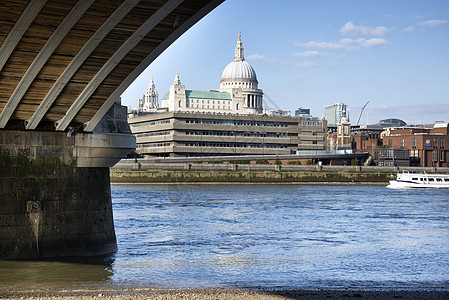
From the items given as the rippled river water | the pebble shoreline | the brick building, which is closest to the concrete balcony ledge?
the rippled river water

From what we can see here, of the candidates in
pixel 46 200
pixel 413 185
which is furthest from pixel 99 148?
pixel 413 185

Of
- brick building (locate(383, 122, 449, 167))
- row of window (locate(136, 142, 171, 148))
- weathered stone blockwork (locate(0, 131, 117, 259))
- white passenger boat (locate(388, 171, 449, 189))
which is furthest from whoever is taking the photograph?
row of window (locate(136, 142, 171, 148))

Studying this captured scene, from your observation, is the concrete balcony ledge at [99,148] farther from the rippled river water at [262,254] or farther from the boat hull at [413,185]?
the boat hull at [413,185]

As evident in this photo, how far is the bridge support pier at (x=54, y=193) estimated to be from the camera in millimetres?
18500

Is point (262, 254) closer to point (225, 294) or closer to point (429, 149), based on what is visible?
point (225, 294)

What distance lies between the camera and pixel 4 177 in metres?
18.6

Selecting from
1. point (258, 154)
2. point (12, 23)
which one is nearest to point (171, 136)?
point (258, 154)

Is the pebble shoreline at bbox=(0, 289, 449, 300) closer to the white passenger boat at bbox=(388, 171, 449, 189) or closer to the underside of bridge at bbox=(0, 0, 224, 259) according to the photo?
the underside of bridge at bbox=(0, 0, 224, 259)

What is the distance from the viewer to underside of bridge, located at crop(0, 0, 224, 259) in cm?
1485

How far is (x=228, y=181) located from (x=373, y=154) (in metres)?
49.5

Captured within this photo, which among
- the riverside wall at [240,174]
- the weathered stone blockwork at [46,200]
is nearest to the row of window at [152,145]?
the riverside wall at [240,174]

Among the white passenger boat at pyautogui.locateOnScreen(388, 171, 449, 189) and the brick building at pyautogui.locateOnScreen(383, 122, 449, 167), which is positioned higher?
the brick building at pyautogui.locateOnScreen(383, 122, 449, 167)

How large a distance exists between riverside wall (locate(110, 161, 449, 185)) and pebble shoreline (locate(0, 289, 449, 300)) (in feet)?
248

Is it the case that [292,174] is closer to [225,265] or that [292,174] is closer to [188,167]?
[188,167]
